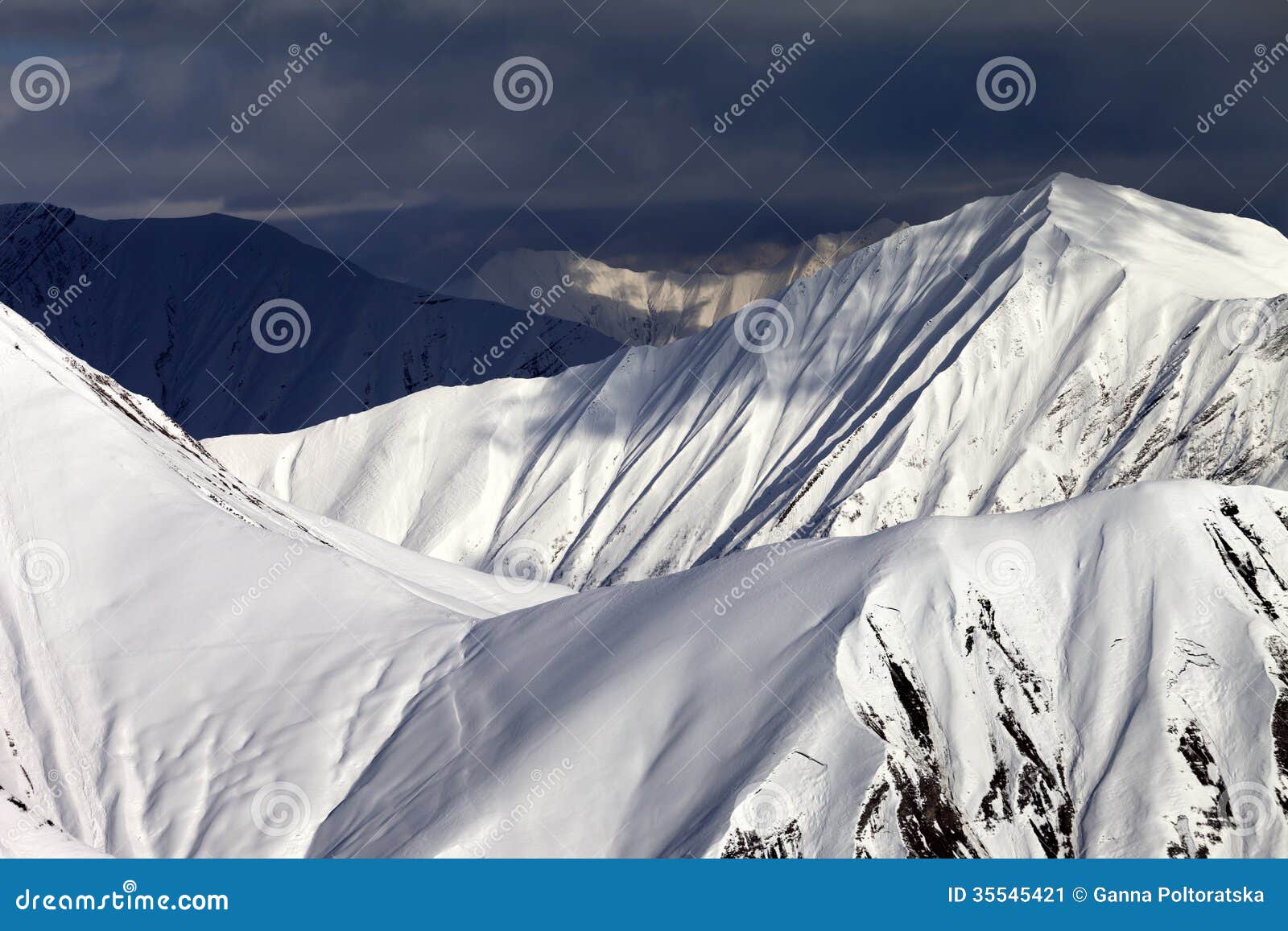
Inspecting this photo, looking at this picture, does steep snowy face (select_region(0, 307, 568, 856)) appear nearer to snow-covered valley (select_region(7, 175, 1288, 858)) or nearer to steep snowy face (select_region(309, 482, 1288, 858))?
snow-covered valley (select_region(7, 175, 1288, 858))

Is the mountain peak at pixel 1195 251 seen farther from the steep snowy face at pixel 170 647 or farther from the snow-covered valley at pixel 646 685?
the steep snowy face at pixel 170 647

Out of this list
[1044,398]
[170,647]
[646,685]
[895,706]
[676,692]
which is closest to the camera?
[895,706]

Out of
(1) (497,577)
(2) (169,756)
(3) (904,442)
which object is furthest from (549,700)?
(3) (904,442)

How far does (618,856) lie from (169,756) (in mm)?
24602

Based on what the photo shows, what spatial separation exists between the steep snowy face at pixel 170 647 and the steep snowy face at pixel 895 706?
3804 millimetres

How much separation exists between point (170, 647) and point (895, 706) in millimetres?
34003

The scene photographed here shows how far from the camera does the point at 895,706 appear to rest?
68.2m

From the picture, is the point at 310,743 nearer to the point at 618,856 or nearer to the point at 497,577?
the point at 618,856

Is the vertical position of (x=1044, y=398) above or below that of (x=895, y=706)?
above

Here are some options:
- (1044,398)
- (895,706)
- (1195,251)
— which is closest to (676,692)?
(895,706)

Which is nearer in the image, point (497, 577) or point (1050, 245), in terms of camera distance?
point (497, 577)

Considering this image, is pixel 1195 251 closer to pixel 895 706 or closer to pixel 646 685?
pixel 895 706

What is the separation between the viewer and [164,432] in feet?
357

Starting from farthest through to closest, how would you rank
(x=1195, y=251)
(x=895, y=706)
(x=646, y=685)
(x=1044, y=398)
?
1. (x=1195, y=251)
2. (x=1044, y=398)
3. (x=646, y=685)
4. (x=895, y=706)
